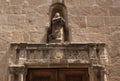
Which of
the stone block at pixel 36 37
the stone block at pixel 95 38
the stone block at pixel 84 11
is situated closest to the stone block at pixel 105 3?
the stone block at pixel 84 11

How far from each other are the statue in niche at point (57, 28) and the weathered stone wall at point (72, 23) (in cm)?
17

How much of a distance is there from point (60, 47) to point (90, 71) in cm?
78

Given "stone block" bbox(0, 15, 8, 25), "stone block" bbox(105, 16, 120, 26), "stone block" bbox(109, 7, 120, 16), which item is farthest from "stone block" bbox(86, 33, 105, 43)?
"stone block" bbox(0, 15, 8, 25)

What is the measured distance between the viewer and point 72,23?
6527mm

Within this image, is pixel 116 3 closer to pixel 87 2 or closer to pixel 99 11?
pixel 99 11

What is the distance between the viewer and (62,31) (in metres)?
6.36

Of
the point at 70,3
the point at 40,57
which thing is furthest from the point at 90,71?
the point at 70,3

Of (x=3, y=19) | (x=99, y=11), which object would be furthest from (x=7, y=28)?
(x=99, y=11)

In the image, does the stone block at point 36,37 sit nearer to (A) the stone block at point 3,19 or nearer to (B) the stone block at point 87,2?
(A) the stone block at point 3,19

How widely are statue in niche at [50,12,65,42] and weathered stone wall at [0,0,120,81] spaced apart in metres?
0.17

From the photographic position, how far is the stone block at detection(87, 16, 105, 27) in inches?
257

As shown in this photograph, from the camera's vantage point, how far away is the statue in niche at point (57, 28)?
20.4ft

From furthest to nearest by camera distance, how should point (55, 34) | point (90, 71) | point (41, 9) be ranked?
point (41, 9)
point (55, 34)
point (90, 71)

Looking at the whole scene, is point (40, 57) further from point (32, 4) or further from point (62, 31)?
point (32, 4)
